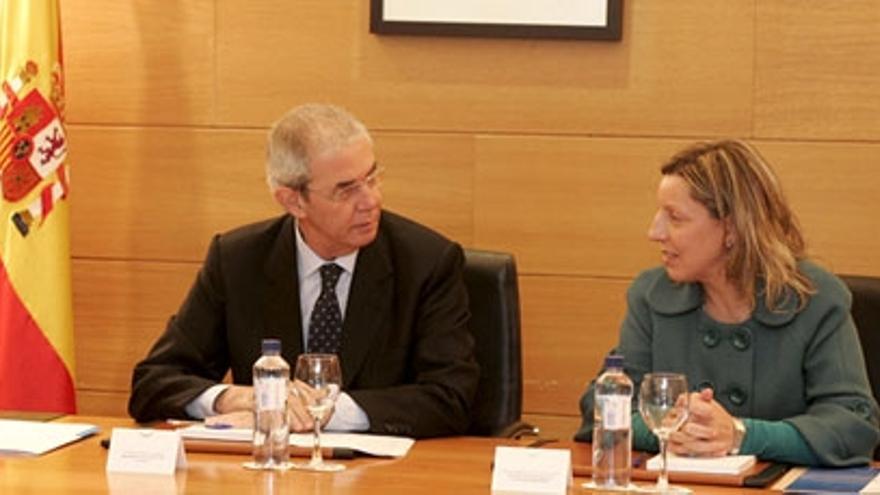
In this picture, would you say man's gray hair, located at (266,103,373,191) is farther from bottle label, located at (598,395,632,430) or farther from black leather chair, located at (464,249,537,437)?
bottle label, located at (598,395,632,430)

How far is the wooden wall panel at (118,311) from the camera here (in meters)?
5.45

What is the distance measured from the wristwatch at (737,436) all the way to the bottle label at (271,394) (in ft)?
2.94

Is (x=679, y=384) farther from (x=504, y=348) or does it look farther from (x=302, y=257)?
(x=302, y=257)

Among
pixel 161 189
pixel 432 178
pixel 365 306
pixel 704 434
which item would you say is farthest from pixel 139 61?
pixel 704 434

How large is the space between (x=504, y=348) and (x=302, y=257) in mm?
544

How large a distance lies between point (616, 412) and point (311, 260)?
1.27 metres

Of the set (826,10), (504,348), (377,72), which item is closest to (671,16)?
(826,10)

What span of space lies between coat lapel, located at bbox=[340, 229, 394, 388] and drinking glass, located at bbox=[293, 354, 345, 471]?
0.71 meters

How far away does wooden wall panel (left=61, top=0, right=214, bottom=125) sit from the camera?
5.34 meters

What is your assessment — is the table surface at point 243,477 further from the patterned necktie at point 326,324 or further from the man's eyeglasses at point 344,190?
the man's eyeglasses at point 344,190

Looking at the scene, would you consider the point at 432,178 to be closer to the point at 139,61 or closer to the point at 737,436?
the point at 139,61

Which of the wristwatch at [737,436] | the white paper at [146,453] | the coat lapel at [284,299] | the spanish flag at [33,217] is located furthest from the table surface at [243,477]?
the spanish flag at [33,217]

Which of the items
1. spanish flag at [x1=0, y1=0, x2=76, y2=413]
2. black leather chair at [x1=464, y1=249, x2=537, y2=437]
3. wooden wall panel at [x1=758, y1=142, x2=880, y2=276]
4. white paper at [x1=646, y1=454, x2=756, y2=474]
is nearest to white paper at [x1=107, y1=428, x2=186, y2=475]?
white paper at [x1=646, y1=454, x2=756, y2=474]

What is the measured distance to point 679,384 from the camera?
3131 mm
